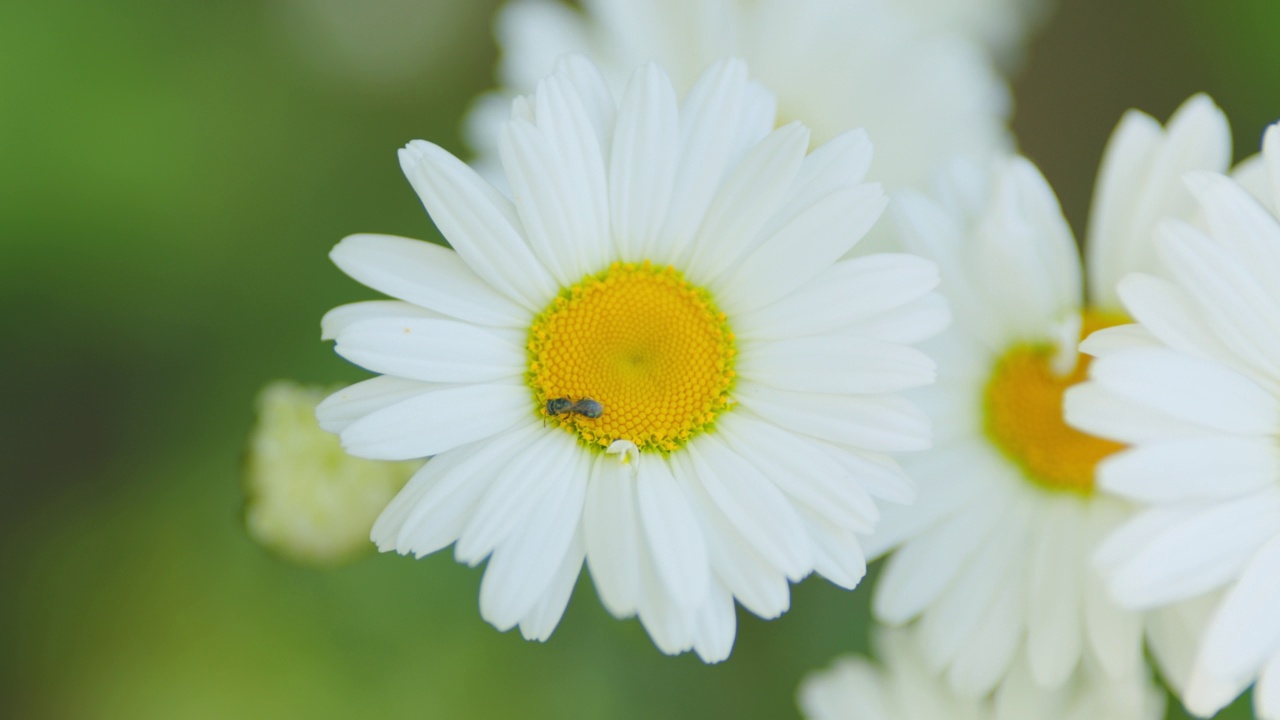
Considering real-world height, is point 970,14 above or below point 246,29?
below

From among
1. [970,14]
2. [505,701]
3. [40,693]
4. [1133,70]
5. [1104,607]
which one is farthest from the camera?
[1133,70]

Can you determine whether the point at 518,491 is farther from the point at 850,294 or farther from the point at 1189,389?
the point at 1189,389

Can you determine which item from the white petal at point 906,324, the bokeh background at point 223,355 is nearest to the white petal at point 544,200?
the white petal at point 906,324

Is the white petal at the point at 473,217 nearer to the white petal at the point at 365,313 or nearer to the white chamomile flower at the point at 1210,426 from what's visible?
the white petal at the point at 365,313

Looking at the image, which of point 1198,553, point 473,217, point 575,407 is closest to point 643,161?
point 473,217

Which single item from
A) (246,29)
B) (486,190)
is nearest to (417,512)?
(486,190)

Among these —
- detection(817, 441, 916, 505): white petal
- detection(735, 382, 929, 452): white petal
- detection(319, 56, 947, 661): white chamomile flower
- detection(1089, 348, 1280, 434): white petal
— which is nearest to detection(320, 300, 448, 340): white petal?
detection(319, 56, 947, 661): white chamomile flower

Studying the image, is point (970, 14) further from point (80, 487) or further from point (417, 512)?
point (80, 487)
